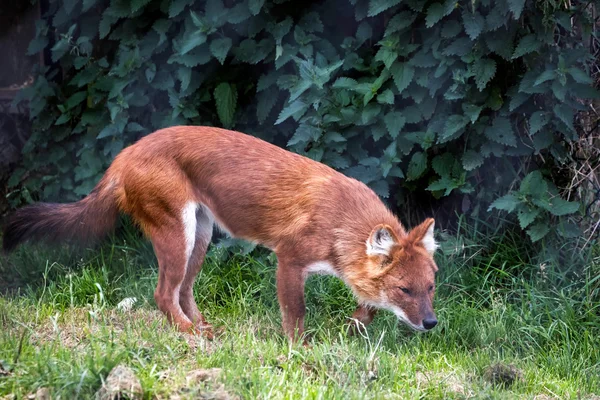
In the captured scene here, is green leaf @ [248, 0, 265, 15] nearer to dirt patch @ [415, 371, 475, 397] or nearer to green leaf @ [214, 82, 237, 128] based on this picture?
green leaf @ [214, 82, 237, 128]

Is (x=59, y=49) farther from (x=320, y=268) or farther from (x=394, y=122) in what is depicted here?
(x=320, y=268)

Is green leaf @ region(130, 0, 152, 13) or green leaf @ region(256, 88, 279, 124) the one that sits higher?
green leaf @ region(130, 0, 152, 13)

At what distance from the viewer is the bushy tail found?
5.65 m

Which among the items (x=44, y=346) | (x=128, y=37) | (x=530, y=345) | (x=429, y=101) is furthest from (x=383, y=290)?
(x=128, y=37)

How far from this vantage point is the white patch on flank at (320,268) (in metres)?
5.41

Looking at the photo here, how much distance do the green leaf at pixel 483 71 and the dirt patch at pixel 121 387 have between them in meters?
3.12

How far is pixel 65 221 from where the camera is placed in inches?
225

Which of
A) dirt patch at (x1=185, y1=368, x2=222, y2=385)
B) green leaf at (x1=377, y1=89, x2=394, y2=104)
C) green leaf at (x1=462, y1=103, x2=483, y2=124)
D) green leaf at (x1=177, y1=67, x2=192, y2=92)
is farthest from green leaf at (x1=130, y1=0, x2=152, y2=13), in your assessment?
dirt patch at (x1=185, y1=368, x2=222, y2=385)

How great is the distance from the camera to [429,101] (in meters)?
6.14

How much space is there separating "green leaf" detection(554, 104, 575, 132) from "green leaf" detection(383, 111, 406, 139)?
3.41ft

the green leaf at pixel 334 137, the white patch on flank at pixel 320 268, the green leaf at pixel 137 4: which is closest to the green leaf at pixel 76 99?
the green leaf at pixel 137 4

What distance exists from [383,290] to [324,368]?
1027mm

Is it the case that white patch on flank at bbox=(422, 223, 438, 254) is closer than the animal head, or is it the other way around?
the animal head

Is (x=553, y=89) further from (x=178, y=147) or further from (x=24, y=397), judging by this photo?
(x=24, y=397)
